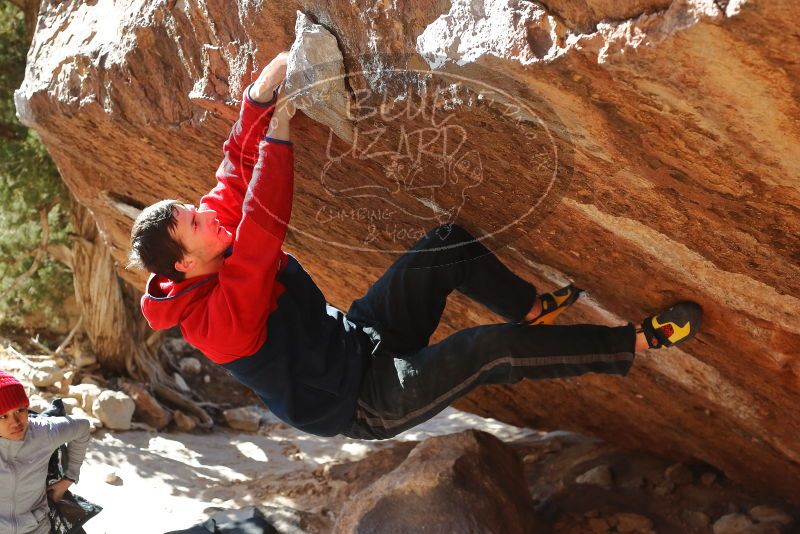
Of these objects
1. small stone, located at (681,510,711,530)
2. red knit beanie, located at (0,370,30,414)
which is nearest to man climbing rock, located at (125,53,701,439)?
red knit beanie, located at (0,370,30,414)

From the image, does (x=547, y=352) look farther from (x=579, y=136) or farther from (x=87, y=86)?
(x=87, y=86)

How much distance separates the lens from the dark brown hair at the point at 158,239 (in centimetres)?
261

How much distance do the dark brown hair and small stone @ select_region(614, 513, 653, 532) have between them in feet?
8.55

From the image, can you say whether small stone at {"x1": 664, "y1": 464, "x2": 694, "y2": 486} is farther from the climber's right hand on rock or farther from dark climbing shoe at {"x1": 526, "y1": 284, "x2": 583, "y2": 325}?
the climber's right hand on rock

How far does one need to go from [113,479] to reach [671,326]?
3.99 metres

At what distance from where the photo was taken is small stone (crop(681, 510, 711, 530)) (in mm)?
4000

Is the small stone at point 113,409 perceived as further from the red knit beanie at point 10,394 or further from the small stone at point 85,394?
the red knit beanie at point 10,394

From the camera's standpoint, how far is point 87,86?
364cm

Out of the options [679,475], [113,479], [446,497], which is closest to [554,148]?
[446,497]

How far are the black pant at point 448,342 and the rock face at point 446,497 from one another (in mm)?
542

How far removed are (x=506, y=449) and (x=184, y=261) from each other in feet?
7.44

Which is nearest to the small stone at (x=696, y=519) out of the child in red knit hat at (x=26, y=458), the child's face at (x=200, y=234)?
the child's face at (x=200, y=234)

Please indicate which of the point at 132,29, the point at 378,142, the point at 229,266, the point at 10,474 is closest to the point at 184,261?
the point at 229,266

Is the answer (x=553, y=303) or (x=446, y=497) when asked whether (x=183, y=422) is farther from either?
(x=553, y=303)
